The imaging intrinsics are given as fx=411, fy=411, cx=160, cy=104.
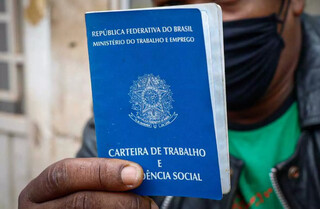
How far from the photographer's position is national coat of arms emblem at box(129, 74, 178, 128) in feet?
3.32

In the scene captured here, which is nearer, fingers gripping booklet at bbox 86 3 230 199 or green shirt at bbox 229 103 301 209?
fingers gripping booklet at bbox 86 3 230 199

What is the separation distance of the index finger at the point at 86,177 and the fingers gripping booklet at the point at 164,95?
3 cm

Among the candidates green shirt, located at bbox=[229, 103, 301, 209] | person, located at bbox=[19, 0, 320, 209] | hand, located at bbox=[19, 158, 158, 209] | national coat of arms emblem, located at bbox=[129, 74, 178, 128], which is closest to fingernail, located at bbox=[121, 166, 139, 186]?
hand, located at bbox=[19, 158, 158, 209]

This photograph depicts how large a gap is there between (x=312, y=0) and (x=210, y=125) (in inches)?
67.2

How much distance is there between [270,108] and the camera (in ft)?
5.79

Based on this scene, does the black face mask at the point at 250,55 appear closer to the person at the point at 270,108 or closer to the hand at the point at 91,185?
the person at the point at 270,108

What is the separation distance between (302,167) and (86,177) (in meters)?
0.97

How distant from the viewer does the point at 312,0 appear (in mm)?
2393

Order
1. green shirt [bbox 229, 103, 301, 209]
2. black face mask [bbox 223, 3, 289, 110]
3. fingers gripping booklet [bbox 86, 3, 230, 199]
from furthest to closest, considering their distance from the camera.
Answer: green shirt [bbox 229, 103, 301, 209], black face mask [bbox 223, 3, 289, 110], fingers gripping booklet [bbox 86, 3, 230, 199]

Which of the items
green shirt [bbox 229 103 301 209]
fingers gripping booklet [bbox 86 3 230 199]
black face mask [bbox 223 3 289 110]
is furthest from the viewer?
green shirt [bbox 229 103 301 209]

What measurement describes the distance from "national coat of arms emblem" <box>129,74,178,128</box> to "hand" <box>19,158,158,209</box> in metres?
0.12

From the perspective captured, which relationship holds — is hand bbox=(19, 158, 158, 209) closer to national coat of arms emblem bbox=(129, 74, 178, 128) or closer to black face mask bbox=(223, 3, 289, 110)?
national coat of arms emblem bbox=(129, 74, 178, 128)

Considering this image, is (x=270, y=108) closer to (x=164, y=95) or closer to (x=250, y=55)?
(x=250, y=55)

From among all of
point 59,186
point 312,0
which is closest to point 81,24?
point 312,0
